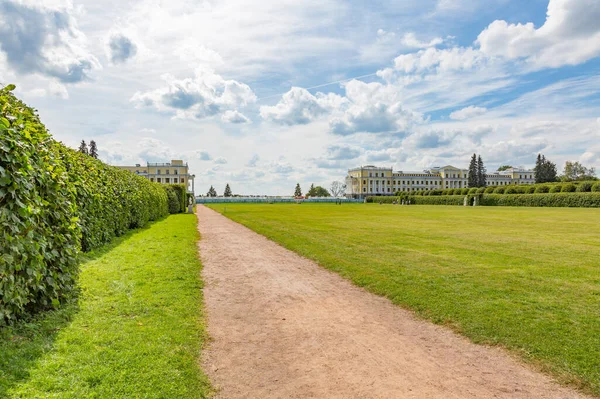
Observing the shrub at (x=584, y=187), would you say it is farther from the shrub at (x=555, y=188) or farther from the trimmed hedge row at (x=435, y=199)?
the trimmed hedge row at (x=435, y=199)

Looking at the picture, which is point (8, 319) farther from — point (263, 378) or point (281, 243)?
point (281, 243)

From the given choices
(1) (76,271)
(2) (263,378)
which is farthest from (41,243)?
(2) (263,378)

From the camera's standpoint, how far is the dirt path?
3615 mm

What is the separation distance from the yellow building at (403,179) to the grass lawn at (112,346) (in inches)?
5724

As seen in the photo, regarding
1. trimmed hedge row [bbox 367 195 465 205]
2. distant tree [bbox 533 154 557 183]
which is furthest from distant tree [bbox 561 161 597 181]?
trimmed hedge row [bbox 367 195 465 205]

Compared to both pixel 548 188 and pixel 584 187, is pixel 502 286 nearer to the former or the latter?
pixel 584 187

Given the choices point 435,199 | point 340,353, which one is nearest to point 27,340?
point 340,353

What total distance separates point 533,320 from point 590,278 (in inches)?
140

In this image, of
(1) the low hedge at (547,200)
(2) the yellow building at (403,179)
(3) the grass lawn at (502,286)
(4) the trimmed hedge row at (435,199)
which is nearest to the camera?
(3) the grass lawn at (502,286)

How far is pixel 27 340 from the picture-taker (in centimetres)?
413

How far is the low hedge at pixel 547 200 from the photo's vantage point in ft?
154

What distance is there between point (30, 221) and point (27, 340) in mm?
1274

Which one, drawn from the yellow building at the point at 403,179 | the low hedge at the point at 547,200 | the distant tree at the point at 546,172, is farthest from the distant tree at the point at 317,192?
the low hedge at the point at 547,200

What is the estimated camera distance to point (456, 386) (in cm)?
368
